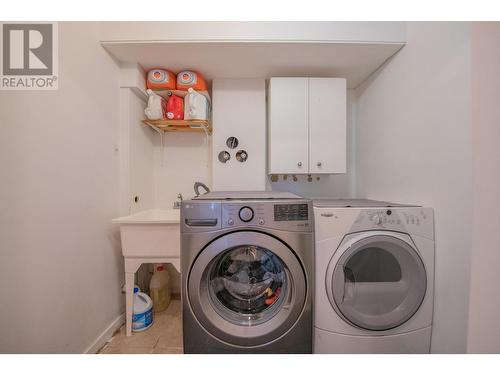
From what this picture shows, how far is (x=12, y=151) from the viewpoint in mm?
833

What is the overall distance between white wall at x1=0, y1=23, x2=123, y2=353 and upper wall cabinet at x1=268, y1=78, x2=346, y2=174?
1.20 metres

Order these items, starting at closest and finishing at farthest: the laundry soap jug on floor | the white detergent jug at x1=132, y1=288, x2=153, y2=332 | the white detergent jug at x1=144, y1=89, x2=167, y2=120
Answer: the white detergent jug at x1=132, y1=288, x2=153, y2=332, the white detergent jug at x1=144, y1=89, x2=167, y2=120, the laundry soap jug on floor

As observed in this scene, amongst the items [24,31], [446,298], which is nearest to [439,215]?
[446,298]

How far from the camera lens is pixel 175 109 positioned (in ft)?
5.14

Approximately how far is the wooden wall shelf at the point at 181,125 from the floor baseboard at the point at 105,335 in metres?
1.47

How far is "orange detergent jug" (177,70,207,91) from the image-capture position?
1530 mm

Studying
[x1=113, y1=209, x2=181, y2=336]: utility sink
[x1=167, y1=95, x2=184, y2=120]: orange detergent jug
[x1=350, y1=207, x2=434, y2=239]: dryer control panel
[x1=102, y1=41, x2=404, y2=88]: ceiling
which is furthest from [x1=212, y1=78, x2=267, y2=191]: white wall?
[x1=350, y1=207, x2=434, y2=239]: dryer control panel

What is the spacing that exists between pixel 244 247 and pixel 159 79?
141cm

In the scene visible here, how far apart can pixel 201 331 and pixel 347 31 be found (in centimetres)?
192

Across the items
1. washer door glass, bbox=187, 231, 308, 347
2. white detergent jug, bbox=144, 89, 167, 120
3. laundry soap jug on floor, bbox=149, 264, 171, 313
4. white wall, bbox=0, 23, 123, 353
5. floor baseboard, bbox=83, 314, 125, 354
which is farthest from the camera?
laundry soap jug on floor, bbox=149, 264, 171, 313

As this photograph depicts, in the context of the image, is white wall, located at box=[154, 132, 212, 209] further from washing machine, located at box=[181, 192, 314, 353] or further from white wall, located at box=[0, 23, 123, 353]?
washing machine, located at box=[181, 192, 314, 353]

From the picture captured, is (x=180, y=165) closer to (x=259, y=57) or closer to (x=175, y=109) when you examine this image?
(x=175, y=109)

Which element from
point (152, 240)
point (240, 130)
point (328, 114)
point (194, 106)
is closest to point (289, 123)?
point (328, 114)

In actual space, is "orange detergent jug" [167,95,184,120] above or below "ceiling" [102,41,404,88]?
below
